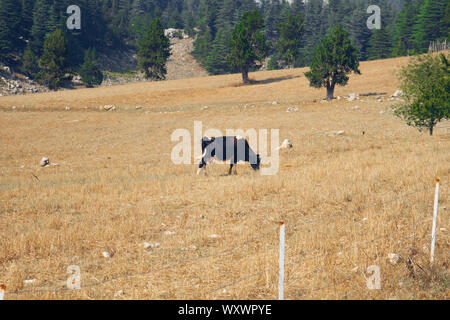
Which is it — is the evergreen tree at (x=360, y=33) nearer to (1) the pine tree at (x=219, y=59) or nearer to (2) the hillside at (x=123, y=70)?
(1) the pine tree at (x=219, y=59)

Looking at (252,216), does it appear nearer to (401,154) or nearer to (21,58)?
(401,154)

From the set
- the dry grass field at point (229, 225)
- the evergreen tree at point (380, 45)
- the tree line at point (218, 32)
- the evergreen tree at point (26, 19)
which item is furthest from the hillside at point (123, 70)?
the dry grass field at point (229, 225)

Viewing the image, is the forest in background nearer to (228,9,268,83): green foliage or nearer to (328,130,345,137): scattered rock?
(228,9,268,83): green foliage

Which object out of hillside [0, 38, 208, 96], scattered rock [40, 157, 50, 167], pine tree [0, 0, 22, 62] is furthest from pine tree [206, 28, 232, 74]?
scattered rock [40, 157, 50, 167]

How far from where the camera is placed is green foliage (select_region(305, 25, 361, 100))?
52.0 meters

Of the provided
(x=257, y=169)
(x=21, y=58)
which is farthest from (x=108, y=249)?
(x=21, y=58)

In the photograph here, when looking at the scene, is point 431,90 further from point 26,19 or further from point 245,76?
point 26,19

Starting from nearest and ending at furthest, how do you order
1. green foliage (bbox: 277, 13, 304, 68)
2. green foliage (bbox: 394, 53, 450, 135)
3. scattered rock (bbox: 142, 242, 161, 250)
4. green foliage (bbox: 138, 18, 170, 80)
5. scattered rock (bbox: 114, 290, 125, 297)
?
scattered rock (bbox: 114, 290, 125, 297) < scattered rock (bbox: 142, 242, 161, 250) < green foliage (bbox: 394, 53, 450, 135) < green foliage (bbox: 138, 18, 170, 80) < green foliage (bbox: 277, 13, 304, 68)

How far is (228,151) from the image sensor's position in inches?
738

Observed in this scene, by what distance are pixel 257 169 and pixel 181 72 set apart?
14190cm

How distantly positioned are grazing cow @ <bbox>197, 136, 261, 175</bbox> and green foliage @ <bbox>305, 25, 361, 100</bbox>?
36798 millimetres

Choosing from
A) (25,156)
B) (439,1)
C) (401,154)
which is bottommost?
(25,156)
